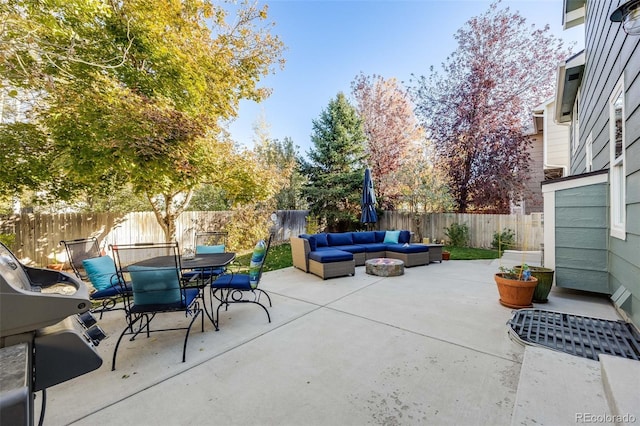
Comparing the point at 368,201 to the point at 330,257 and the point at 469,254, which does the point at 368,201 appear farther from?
the point at 469,254

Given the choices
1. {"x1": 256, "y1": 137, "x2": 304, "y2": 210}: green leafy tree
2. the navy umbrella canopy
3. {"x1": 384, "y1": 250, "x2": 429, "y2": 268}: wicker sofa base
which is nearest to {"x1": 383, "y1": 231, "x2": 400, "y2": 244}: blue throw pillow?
{"x1": 384, "y1": 250, "x2": 429, "y2": 268}: wicker sofa base

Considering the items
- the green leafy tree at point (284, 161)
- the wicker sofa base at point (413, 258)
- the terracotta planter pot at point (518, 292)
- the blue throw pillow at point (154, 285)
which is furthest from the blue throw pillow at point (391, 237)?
the green leafy tree at point (284, 161)

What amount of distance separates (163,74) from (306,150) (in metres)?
7.13

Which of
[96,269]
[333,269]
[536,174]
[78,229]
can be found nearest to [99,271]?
[96,269]

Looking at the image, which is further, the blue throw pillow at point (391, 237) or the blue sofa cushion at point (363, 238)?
the blue sofa cushion at point (363, 238)

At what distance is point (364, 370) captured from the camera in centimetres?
245

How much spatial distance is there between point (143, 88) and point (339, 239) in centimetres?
584

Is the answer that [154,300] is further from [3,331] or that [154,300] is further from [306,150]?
[306,150]

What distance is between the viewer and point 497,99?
10820mm

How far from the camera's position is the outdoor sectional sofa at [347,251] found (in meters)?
5.86

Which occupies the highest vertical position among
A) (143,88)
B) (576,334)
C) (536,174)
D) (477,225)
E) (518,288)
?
(143,88)

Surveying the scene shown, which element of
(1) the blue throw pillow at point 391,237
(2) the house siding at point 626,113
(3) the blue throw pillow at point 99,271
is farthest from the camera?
(1) the blue throw pillow at point 391,237

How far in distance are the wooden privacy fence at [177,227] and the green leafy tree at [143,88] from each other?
84 centimetres

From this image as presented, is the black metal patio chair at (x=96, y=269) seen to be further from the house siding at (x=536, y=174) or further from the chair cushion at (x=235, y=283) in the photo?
the house siding at (x=536, y=174)
